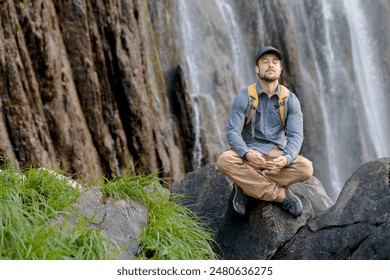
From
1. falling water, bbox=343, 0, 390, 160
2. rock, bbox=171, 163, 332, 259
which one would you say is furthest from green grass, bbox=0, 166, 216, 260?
falling water, bbox=343, 0, 390, 160

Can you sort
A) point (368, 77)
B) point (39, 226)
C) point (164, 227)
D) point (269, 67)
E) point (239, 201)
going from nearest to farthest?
point (39, 226)
point (164, 227)
point (269, 67)
point (239, 201)
point (368, 77)

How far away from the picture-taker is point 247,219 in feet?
18.6

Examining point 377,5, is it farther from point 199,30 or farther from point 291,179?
point 291,179

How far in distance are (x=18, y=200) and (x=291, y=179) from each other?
2495mm

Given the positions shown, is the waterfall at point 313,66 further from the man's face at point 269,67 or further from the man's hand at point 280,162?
the man's hand at point 280,162

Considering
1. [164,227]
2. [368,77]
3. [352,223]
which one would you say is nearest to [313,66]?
[368,77]

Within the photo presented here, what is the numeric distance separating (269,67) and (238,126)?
0.64m

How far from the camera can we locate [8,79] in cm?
961

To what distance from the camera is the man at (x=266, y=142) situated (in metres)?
5.29

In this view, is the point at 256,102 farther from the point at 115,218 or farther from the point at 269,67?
the point at 115,218

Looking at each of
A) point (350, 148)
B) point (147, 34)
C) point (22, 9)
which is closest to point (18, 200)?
point (22, 9)

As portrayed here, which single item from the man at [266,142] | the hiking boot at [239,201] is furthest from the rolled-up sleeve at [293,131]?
the hiking boot at [239,201]

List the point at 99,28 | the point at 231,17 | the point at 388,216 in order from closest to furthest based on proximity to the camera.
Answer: the point at 388,216, the point at 99,28, the point at 231,17
